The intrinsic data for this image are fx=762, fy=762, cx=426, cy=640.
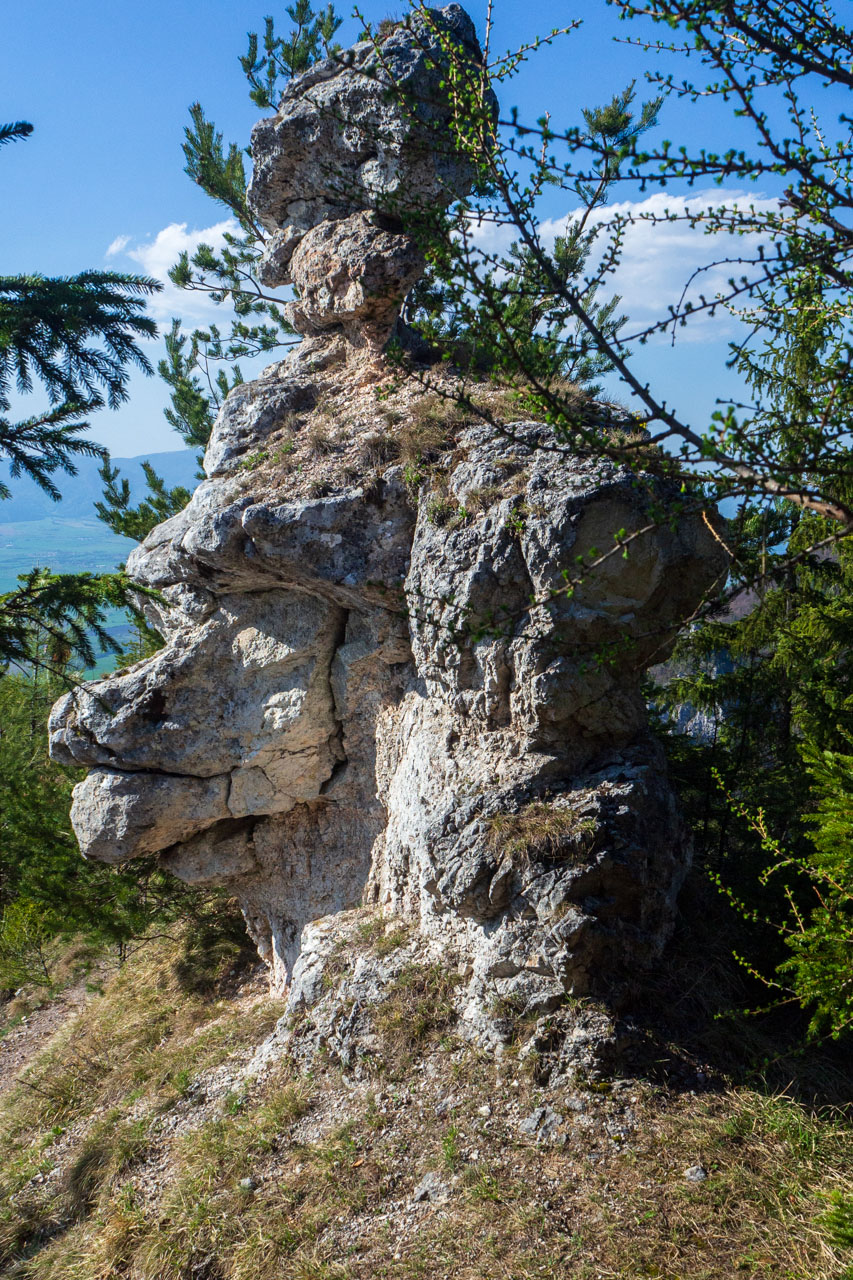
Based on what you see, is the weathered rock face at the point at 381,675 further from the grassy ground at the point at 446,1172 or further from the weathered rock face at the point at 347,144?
the grassy ground at the point at 446,1172

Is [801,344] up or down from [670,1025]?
up

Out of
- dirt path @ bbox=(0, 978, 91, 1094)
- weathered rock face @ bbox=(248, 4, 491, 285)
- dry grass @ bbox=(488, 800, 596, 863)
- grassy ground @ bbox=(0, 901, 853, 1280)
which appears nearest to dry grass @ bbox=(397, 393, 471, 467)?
weathered rock face @ bbox=(248, 4, 491, 285)

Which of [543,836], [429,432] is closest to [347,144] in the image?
[429,432]

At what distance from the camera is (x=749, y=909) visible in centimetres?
809

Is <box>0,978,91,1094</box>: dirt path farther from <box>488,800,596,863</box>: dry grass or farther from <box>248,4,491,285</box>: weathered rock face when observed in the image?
<box>248,4,491,285</box>: weathered rock face

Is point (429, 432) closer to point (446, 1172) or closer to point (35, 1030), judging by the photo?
point (446, 1172)

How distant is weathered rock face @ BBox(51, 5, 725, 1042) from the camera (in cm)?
697

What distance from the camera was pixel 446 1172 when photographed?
611 cm

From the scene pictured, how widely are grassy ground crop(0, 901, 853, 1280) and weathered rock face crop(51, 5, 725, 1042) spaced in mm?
733

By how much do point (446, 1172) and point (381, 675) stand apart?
5.03 metres

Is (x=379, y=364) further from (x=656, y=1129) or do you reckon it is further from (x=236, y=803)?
(x=656, y=1129)

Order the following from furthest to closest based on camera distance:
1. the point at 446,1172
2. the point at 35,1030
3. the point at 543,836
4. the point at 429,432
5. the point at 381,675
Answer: the point at 35,1030, the point at 381,675, the point at 429,432, the point at 543,836, the point at 446,1172

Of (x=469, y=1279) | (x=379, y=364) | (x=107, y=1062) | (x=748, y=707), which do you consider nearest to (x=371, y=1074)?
(x=469, y=1279)

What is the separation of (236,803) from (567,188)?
26.6 feet
